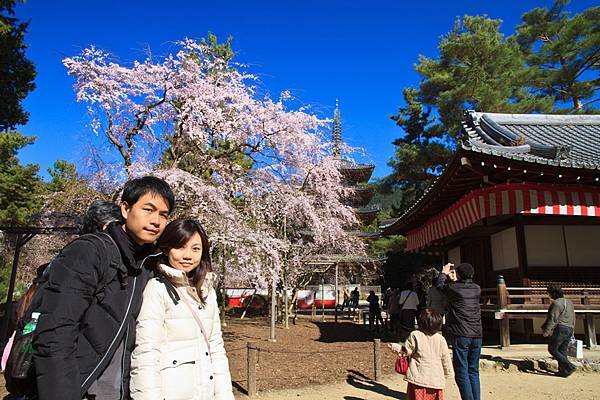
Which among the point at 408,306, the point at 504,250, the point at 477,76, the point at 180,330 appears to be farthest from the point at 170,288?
the point at 477,76

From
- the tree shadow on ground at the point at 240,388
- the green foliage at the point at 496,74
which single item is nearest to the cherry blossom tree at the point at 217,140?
the tree shadow on ground at the point at 240,388

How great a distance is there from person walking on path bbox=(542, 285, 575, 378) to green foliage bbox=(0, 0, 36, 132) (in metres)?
12.7

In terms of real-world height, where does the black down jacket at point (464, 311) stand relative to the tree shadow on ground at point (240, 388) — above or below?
above

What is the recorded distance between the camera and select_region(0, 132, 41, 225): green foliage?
1975 centimetres

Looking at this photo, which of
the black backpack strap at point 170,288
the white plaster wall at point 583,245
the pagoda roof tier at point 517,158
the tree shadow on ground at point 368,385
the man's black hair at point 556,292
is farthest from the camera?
the white plaster wall at point 583,245

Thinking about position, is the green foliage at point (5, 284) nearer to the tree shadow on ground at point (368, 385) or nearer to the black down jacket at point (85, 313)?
the tree shadow on ground at point (368, 385)

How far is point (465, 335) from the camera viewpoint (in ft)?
14.3

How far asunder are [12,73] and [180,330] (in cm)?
1159

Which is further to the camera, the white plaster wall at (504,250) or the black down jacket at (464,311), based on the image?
the white plaster wall at (504,250)

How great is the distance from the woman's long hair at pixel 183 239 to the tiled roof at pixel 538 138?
6152 mm

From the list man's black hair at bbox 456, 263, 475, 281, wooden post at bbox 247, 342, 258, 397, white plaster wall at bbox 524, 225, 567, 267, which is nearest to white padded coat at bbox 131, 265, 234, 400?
man's black hair at bbox 456, 263, 475, 281

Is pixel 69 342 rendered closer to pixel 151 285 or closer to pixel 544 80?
pixel 151 285

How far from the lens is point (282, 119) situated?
9.33 meters

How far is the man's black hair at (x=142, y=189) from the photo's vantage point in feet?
6.30
